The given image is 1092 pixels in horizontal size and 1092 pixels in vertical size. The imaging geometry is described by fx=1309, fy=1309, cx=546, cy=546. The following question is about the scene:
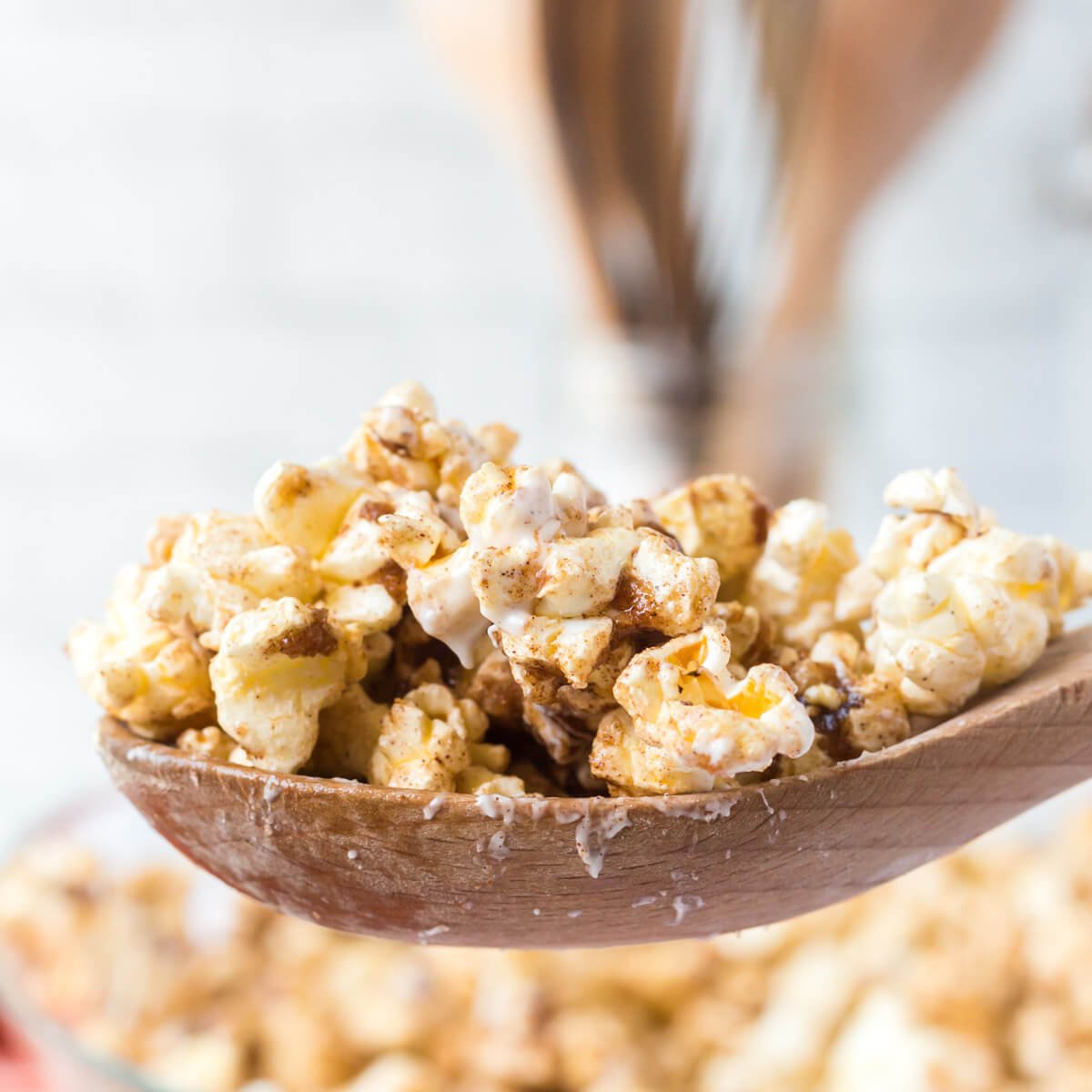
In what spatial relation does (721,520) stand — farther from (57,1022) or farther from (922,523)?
(57,1022)

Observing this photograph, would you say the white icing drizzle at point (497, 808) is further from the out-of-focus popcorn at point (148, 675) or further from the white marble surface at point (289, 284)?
the white marble surface at point (289, 284)

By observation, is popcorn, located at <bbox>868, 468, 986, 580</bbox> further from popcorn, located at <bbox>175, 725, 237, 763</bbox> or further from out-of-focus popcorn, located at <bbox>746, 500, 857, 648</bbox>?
popcorn, located at <bbox>175, 725, 237, 763</bbox>

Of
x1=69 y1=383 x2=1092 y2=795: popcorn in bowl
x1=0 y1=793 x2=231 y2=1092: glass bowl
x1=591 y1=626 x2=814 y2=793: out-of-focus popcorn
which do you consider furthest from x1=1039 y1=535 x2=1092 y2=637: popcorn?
x1=0 y1=793 x2=231 y2=1092: glass bowl

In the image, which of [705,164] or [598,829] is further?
[705,164]

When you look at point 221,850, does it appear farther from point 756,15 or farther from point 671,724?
point 756,15

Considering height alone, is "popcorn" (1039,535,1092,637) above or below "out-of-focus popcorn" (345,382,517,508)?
below

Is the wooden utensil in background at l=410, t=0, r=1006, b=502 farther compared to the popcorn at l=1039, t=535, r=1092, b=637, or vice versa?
the wooden utensil in background at l=410, t=0, r=1006, b=502

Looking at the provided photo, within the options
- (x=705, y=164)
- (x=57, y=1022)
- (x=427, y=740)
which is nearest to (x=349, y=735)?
(x=427, y=740)

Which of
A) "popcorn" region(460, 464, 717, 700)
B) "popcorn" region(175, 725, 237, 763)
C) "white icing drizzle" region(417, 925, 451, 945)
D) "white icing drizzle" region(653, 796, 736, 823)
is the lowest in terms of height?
"white icing drizzle" region(417, 925, 451, 945)
